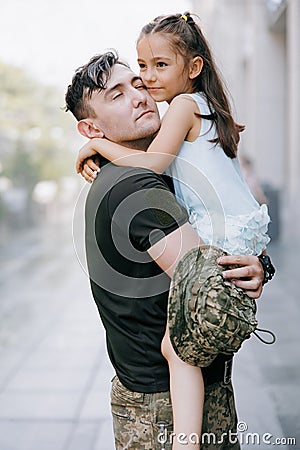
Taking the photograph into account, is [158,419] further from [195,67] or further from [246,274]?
[195,67]

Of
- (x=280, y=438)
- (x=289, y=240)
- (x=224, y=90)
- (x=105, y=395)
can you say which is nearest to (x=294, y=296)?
(x=105, y=395)

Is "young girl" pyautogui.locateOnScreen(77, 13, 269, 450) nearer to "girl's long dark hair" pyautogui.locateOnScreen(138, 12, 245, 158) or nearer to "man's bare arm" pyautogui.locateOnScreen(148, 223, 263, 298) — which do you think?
"girl's long dark hair" pyautogui.locateOnScreen(138, 12, 245, 158)

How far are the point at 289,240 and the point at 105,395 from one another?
417 inches

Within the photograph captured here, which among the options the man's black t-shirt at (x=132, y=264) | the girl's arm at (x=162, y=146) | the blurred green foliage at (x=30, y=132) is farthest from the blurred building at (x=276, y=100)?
the man's black t-shirt at (x=132, y=264)

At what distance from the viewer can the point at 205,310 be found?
84.7 inches

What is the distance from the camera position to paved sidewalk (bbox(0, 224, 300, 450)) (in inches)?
204

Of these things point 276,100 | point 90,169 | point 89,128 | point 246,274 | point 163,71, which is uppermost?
point 276,100

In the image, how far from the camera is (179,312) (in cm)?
222

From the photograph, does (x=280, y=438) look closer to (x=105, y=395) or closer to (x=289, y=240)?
(x=105, y=395)

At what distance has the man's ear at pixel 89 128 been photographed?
2.57m

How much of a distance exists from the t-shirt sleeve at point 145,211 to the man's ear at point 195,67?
586 millimetres

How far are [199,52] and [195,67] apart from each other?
63mm

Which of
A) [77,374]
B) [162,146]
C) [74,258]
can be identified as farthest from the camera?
[74,258]

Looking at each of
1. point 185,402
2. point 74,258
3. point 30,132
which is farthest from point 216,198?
point 30,132
